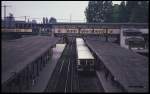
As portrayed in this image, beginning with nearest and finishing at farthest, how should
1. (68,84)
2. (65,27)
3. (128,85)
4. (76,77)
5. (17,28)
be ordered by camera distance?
1. (128,85)
2. (68,84)
3. (76,77)
4. (65,27)
5. (17,28)

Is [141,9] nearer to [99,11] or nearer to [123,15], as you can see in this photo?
[123,15]

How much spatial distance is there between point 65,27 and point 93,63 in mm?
39464

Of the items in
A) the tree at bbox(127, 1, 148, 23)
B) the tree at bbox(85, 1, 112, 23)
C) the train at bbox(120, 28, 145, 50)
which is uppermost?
the tree at bbox(85, 1, 112, 23)

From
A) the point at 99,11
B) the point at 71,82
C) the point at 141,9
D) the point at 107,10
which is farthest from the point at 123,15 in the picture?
the point at 71,82

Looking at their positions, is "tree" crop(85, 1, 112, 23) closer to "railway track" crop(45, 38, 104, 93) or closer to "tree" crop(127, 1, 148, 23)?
"tree" crop(127, 1, 148, 23)

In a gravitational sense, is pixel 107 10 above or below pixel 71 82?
above

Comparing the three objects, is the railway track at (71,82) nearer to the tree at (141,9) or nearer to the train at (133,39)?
the tree at (141,9)

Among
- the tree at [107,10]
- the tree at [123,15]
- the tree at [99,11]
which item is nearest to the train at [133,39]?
the tree at [123,15]

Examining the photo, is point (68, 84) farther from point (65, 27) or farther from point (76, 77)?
point (65, 27)

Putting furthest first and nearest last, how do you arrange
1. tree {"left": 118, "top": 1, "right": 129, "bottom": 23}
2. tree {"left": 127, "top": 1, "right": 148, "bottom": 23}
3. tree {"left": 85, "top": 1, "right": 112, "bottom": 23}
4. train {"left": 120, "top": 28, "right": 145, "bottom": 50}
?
tree {"left": 85, "top": 1, "right": 112, "bottom": 23}, tree {"left": 118, "top": 1, "right": 129, "bottom": 23}, train {"left": 120, "top": 28, "right": 145, "bottom": 50}, tree {"left": 127, "top": 1, "right": 148, "bottom": 23}

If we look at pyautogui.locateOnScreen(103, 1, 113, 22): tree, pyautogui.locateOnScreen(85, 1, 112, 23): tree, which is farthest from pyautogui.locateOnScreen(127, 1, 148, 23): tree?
pyautogui.locateOnScreen(85, 1, 112, 23): tree

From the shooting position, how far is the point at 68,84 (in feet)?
97.8

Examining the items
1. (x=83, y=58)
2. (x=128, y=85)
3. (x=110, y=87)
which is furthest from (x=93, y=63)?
(x=128, y=85)

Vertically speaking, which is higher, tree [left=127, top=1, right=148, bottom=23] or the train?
tree [left=127, top=1, right=148, bottom=23]
